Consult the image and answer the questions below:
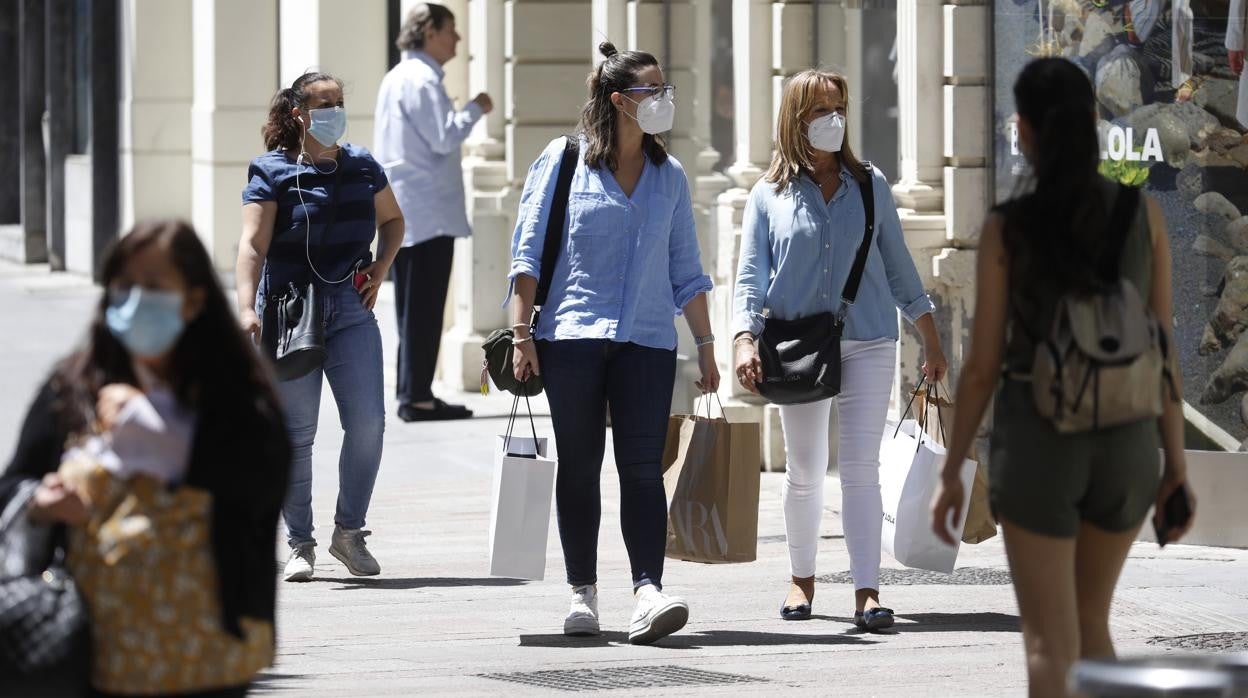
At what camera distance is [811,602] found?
297 inches

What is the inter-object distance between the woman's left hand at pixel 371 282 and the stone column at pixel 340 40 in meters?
10.1

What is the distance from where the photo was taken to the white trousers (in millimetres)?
7242

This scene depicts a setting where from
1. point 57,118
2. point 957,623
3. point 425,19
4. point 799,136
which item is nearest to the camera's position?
point 799,136

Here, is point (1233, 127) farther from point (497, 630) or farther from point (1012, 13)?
point (497, 630)

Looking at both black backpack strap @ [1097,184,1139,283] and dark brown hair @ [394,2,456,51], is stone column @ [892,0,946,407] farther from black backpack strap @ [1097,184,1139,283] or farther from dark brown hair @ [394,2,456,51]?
black backpack strap @ [1097,184,1139,283]

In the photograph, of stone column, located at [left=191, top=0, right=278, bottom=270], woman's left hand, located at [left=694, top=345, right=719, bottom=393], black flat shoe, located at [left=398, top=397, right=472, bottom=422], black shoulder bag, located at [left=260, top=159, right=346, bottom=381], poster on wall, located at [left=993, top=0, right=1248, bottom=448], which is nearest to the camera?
woman's left hand, located at [left=694, top=345, right=719, bottom=393]

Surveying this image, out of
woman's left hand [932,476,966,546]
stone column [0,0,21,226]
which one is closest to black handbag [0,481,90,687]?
woman's left hand [932,476,966,546]

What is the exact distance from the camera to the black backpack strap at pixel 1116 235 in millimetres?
4555

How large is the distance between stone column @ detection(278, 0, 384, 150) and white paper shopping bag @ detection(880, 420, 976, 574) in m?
11.4

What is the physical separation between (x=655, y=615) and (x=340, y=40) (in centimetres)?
1204

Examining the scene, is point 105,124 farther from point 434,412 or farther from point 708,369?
point 708,369

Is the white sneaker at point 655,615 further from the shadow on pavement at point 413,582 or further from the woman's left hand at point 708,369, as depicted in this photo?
the shadow on pavement at point 413,582

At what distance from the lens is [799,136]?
285 inches

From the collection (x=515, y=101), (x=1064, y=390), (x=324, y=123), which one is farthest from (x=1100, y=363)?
(x=515, y=101)
